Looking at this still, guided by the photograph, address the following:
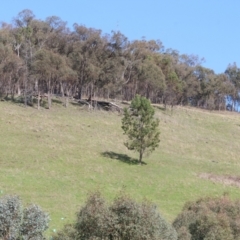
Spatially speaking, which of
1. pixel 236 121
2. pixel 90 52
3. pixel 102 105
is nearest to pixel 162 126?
pixel 102 105

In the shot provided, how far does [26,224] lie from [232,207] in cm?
1489

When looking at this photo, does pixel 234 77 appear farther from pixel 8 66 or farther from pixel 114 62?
pixel 8 66

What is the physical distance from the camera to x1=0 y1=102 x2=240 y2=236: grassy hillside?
43062 mm

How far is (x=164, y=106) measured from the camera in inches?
3912

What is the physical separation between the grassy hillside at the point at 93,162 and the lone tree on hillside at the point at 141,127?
6.04ft

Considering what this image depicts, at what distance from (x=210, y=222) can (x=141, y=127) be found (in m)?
27.9

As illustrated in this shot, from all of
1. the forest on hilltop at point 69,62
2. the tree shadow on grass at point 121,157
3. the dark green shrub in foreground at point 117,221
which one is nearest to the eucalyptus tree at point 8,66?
the forest on hilltop at point 69,62

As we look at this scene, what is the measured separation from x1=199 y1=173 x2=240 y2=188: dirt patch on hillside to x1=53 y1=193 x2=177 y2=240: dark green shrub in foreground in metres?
32.5

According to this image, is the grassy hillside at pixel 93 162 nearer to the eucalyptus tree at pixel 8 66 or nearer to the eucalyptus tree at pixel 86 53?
the eucalyptus tree at pixel 8 66

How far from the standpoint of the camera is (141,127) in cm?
5631

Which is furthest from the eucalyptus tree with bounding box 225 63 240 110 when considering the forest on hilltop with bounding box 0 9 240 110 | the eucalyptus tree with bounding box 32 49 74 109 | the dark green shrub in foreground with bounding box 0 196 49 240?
the dark green shrub in foreground with bounding box 0 196 49 240

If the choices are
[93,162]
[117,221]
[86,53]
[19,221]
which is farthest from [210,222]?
[86,53]

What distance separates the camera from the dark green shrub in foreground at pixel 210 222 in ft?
93.8

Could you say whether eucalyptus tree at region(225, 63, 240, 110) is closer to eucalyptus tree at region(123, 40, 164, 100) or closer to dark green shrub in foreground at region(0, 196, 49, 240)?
eucalyptus tree at region(123, 40, 164, 100)
